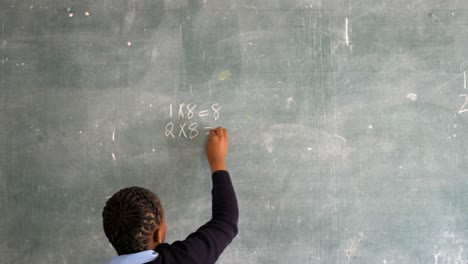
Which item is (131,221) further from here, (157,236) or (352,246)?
(352,246)

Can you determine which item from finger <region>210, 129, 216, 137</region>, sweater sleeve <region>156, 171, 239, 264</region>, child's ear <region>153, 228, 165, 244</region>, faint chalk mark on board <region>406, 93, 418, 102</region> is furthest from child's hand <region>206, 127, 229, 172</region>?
faint chalk mark on board <region>406, 93, 418, 102</region>

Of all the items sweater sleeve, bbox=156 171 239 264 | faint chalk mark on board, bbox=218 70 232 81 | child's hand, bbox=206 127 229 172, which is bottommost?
sweater sleeve, bbox=156 171 239 264

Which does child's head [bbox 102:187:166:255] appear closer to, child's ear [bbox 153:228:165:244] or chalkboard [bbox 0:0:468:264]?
child's ear [bbox 153:228:165:244]

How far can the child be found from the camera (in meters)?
0.99

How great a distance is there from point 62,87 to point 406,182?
1.38m

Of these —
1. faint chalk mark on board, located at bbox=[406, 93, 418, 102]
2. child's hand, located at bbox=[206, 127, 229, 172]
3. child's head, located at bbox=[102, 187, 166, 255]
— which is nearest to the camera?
child's head, located at bbox=[102, 187, 166, 255]

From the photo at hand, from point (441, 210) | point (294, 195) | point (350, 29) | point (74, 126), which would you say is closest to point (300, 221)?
point (294, 195)

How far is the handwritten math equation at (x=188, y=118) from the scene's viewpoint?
1441 mm

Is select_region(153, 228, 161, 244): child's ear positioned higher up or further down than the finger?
further down

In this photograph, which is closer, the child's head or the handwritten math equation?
the child's head

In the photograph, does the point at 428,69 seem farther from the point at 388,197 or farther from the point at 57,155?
the point at 57,155

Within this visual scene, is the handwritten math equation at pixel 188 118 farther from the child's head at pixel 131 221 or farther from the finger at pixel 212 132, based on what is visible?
the child's head at pixel 131 221

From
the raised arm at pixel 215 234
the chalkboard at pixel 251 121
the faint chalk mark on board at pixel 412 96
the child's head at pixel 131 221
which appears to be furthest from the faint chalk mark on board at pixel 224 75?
the faint chalk mark on board at pixel 412 96

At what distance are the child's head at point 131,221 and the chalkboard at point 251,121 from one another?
1.42 ft
